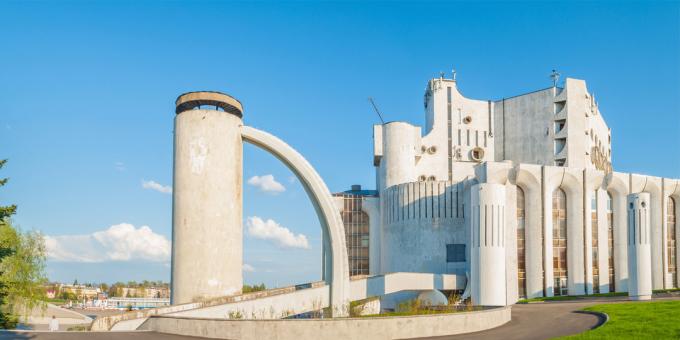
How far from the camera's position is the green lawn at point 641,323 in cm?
1980

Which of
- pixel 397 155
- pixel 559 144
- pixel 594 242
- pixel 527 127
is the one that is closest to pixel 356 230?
pixel 397 155

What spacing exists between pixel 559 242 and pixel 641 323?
2881cm

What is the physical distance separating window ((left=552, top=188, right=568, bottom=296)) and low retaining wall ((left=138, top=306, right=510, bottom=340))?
98.5ft

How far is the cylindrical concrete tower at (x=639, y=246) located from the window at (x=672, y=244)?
1810 centimetres

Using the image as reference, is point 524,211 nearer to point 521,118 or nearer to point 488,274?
point 488,274

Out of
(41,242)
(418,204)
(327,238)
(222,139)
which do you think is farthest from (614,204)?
(41,242)

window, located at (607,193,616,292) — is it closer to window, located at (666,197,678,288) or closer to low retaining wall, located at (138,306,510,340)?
window, located at (666,197,678,288)

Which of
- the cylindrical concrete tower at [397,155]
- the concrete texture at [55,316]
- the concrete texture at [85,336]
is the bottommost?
the concrete texture at [55,316]

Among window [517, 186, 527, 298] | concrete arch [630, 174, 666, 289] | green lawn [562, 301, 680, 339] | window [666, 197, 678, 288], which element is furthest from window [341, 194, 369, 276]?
green lawn [562, 301, 680, 339]

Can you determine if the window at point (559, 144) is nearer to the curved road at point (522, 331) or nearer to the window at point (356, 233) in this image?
the window at point (356, 233)

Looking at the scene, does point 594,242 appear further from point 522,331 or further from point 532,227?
point 522,331

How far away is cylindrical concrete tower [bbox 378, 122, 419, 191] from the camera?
63.6m

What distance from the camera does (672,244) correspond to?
5434 centimetres

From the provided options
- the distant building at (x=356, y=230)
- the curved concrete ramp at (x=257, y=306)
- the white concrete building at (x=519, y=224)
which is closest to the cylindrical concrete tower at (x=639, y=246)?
the white concrete building at (x=519, y=224)
